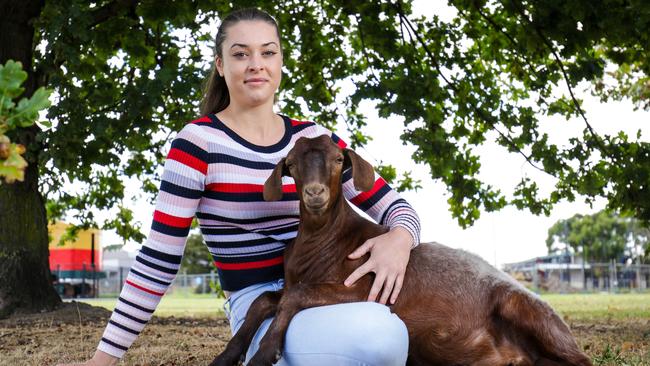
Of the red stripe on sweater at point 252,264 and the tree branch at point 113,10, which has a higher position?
the tree branch at point 113,10

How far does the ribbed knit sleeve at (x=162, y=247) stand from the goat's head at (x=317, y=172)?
0.39 meters

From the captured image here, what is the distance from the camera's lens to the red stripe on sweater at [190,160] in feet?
11.2

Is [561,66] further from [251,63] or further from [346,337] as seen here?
[346,337]

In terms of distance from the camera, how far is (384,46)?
8.30m

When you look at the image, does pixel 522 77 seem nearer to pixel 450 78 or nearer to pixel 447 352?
pixel 450 78

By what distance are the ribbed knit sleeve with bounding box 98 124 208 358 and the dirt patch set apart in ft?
7.09

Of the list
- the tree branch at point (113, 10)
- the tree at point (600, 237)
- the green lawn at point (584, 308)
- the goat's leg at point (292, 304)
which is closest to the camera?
the goat's leg at point (292, 304)

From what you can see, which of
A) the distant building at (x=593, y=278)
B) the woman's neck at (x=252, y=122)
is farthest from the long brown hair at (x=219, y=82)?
the distant building at (x=593, y=278)

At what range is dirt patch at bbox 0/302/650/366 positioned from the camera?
5590 mm

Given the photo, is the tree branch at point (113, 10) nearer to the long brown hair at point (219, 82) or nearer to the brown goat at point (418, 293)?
the long brown hair at point (219, 82)

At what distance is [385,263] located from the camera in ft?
10.6

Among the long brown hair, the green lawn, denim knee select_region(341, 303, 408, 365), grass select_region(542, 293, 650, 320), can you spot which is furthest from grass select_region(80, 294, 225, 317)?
denim knee select_region(341, 303, 408, 365)

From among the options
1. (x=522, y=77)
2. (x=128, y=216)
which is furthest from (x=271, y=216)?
(x=128, y=216)

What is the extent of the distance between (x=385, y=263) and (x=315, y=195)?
0.44 meters
